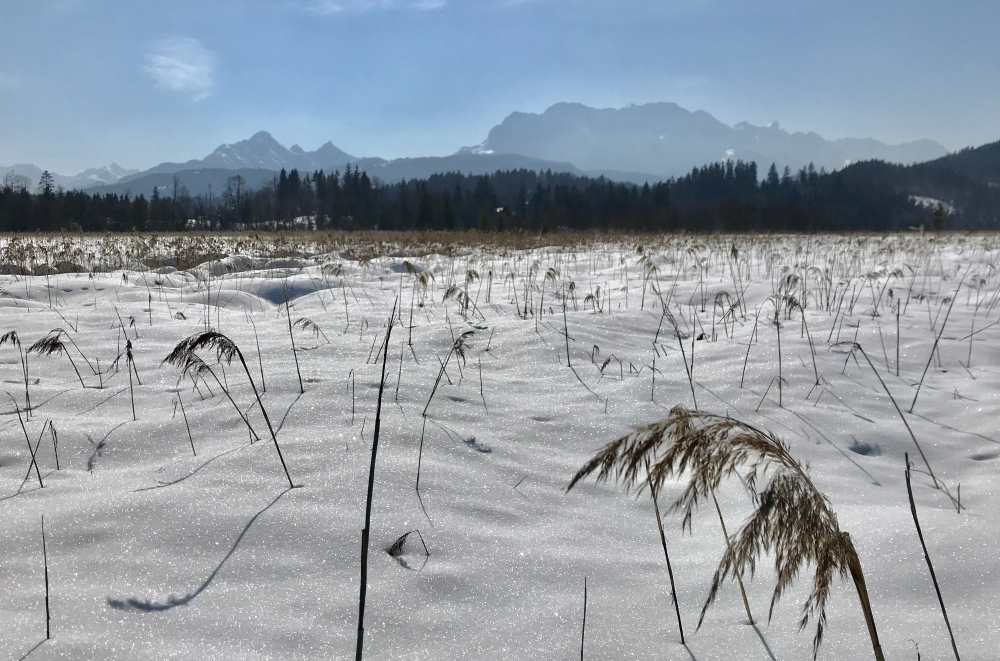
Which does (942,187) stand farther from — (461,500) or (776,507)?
(776,507)

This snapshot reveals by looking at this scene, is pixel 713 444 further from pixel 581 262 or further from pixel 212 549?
pixel 581 262

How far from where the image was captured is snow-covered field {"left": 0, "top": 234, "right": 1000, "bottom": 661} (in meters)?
1.32

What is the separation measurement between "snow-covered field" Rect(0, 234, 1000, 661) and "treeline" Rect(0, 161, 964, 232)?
43454mm

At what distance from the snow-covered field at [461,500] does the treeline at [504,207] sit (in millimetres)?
43454

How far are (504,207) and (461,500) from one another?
57175mm

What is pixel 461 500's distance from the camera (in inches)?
75.9

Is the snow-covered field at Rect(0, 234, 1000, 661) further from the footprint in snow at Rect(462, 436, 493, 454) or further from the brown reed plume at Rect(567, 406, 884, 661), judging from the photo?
the brown reed plume at Rect(567, 406, 884, 661)

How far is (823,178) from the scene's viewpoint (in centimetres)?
10362

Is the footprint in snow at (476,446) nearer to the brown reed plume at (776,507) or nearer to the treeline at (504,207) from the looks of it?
the brown reed plume at (776,507)

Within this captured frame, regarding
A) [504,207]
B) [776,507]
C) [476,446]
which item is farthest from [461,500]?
[504,207]

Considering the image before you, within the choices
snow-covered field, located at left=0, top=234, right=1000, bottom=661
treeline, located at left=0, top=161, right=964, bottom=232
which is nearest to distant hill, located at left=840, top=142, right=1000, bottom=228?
treeline, located at left=0, top=161, right=964, bottom=232

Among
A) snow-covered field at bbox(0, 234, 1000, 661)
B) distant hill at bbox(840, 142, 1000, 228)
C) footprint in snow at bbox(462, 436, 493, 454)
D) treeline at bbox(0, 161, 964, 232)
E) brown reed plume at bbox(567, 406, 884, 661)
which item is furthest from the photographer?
distant hill at bbox(840, 142, 1000, 228)

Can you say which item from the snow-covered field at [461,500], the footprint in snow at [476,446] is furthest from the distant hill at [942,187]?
the footprint in snow at [476,446]

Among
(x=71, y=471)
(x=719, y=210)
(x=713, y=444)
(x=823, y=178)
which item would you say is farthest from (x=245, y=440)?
(x=823, y=178)
